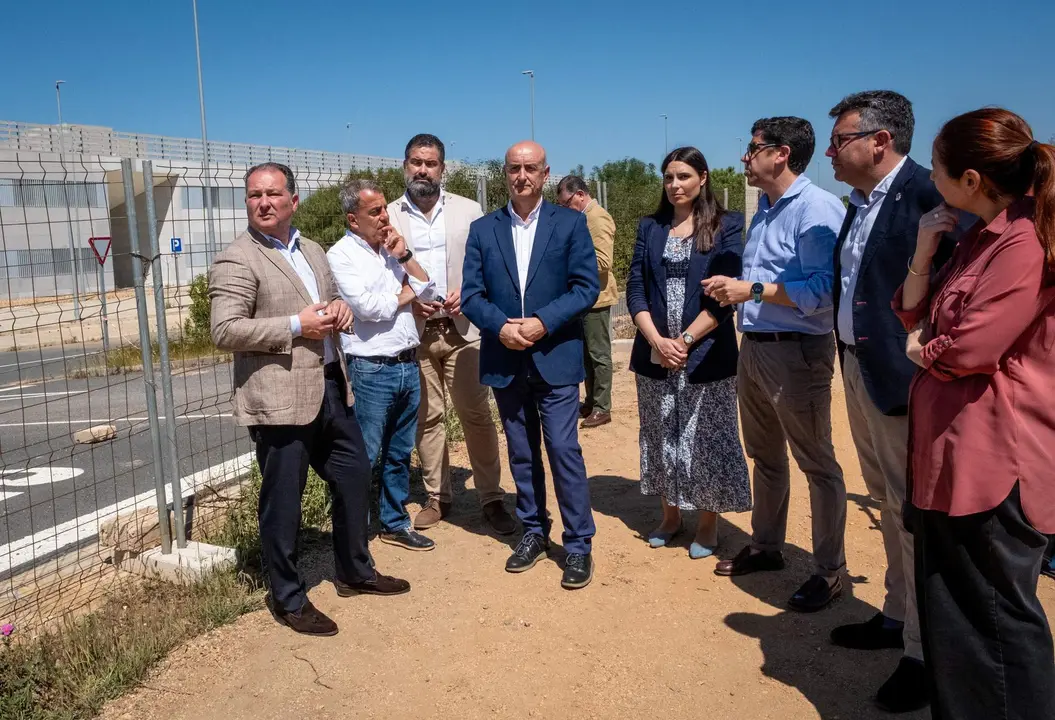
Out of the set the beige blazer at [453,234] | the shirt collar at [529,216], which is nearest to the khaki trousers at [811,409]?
the shirt collar at [529,216]

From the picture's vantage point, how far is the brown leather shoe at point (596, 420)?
7289mm

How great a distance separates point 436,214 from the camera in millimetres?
4938

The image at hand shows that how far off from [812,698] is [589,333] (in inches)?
184

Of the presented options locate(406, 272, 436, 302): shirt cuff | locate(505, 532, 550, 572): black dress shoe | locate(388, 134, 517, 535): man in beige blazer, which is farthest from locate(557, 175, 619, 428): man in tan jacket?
locate(505, 532, 550, 572): black dress shoe

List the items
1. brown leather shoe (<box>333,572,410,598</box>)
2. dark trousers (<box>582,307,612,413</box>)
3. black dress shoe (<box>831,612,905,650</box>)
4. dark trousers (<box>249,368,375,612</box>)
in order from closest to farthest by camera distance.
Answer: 1. black dress shoe (<box>831,612,905,650</box>)
2. dark trousers (<box>249,368,375,612</box>)
3. brown leather shoe (<box>333,572,410,598</box>)
4. dark trousers (<box>582,307,612,413</box>)

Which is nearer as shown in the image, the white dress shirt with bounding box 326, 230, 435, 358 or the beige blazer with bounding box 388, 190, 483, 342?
the white dress shirt with bounding box 326, 230, 435, 358

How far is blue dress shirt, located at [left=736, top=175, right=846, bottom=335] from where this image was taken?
3719mm

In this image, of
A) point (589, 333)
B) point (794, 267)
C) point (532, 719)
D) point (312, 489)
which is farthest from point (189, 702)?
point (589, 333)

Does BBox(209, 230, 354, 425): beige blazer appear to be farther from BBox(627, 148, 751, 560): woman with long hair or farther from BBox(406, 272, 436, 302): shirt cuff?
BBox(627, 148, 751, 560): woman with long hair

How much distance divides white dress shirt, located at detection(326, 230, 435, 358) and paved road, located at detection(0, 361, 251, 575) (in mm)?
1072

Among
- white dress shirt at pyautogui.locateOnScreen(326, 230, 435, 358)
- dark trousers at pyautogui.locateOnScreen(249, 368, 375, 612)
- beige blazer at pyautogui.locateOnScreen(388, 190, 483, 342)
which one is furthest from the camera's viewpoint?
beige blazer at pyautogui.locateOnScreen(388, 190, 483, 342)

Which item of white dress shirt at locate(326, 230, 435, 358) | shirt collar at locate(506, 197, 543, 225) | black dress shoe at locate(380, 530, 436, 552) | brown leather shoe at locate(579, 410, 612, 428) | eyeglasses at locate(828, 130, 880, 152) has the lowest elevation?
black dress shoe at locate(380, 530, 436, 552)

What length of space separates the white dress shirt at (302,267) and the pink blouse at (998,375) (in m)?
2.48

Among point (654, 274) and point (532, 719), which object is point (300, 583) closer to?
point (532, 719)
